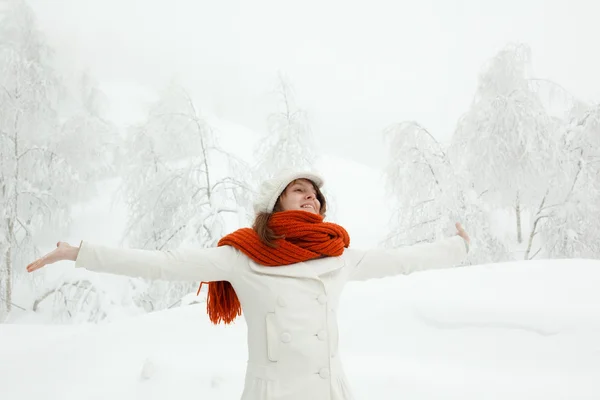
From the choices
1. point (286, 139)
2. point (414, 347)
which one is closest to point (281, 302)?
point (414, 347)

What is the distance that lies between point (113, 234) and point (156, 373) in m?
9.25

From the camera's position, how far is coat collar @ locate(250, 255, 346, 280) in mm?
1521

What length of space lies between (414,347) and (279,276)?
191 cm

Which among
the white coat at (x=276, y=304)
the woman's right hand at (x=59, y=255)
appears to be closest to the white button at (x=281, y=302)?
the white coat at (x=276, y=304)

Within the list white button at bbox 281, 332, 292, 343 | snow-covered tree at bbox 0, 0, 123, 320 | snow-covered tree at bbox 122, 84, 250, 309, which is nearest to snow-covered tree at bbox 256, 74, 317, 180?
snow-covered tree at bbox 122, 84, 250, 309

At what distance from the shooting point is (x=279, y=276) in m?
1.53

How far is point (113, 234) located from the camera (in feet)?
37.9

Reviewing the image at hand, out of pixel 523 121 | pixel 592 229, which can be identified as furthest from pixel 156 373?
pixel 592 229

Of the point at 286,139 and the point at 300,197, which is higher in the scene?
the point at 286,139

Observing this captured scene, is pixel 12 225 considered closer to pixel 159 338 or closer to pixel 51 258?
pixel 159 338

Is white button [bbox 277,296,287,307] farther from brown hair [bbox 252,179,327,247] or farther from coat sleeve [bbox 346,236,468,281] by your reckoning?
coat sleeve [bbox 346,236,468,281]

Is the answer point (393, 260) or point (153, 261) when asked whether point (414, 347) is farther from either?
point (153, 261)

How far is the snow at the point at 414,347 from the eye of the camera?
271 cm

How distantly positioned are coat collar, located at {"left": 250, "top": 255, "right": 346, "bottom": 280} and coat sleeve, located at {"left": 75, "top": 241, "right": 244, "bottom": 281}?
10 cm
